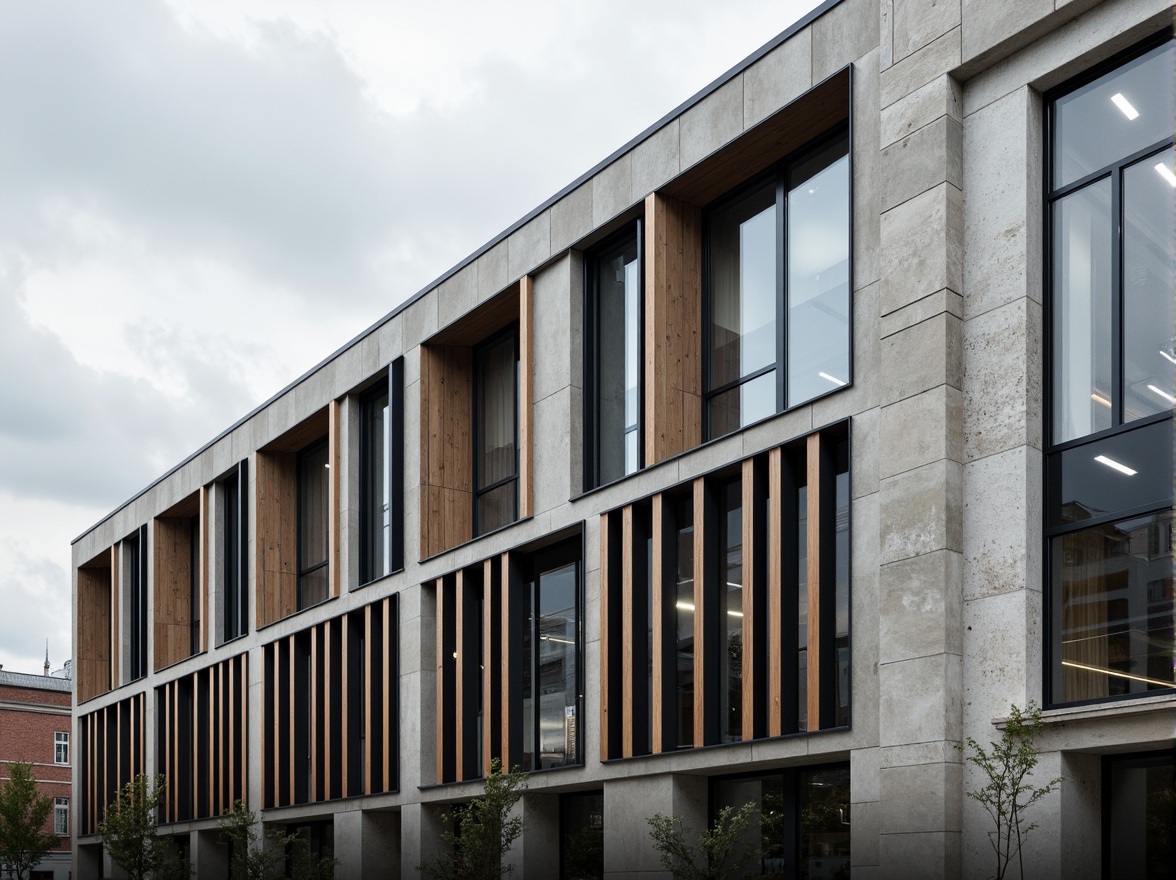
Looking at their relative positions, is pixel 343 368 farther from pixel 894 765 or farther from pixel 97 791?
pixel 97 791

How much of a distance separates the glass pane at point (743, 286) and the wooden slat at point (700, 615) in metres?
2.23

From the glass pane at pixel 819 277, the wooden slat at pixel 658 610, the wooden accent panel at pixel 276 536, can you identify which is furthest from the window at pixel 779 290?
the wooden accent panel at pixel 276 536

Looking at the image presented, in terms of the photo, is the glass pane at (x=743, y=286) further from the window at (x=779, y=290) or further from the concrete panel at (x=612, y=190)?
the concrete panel at (x=612, y=190)

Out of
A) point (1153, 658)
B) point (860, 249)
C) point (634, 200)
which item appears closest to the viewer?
point (1153, 658)

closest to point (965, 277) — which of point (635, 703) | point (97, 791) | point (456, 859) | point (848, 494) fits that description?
point (848, 494)

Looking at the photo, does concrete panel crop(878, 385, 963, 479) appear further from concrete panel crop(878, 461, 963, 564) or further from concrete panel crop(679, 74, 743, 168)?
concrete panel crop(679, 74, 743, 168)

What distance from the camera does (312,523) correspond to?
33.7m

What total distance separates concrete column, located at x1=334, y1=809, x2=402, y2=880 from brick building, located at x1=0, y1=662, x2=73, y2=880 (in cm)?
4711

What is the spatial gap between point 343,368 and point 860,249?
609 inches

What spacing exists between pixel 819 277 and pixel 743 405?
7.89ft

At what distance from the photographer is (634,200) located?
2244 centimetres

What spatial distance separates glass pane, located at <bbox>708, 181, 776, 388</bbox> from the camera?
68.6ft

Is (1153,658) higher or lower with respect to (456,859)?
higher

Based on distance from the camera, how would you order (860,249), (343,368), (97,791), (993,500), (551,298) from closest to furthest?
(993,500) → (860,249) → (551,298) → (343,368) → (97,791)
